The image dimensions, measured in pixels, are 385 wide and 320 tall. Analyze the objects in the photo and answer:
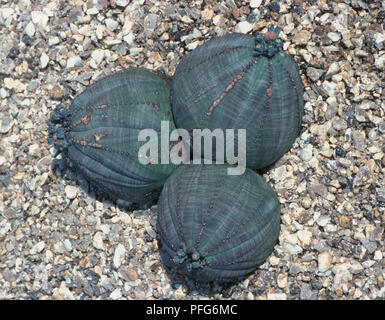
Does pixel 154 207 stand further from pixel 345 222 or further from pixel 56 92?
pixel 345 222

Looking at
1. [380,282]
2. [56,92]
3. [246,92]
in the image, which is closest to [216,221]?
[246,92]

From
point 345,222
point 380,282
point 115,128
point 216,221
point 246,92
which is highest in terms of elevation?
point 246,92

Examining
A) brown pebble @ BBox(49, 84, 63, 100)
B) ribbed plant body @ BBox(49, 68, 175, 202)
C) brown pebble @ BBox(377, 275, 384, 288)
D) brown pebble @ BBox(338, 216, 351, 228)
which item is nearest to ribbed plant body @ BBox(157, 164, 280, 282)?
ribbed plant body @ BBox(49, 68, 175, 202)

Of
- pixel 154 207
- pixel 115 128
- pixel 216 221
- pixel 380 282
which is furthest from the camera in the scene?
pixel 154 207

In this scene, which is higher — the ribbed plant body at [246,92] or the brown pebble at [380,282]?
the ribbed plant body at [246,92]

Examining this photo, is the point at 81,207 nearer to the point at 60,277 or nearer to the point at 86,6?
the point at 60,277

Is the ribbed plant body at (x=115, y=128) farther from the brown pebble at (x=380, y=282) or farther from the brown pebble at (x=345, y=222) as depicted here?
the brown pebble at (x=380, y=282)

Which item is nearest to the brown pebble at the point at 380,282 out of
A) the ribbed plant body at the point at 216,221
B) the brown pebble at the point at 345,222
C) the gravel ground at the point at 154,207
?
the gravel ground at the point at 154,207
